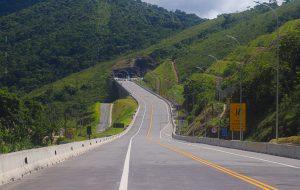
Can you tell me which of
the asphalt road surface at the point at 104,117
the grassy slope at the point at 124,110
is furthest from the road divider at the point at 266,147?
the asphalt road surface at the point at 104,117

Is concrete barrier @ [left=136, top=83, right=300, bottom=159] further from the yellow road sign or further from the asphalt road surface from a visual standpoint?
the asphalt road surface

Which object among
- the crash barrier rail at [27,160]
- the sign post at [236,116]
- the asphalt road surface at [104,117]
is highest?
the asphalt road surface at [104,117]

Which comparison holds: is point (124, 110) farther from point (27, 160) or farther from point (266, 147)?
point (27, 160)

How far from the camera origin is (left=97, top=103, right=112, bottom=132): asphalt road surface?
551 feet

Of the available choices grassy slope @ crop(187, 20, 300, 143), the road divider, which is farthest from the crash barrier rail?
grassy slope @ crop(187, 20, 300, 143)

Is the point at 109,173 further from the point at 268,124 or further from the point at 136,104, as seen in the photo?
the point at 136,104

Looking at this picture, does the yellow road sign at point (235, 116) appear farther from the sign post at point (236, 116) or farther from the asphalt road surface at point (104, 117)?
the asphalt road surface at point (104, 117)

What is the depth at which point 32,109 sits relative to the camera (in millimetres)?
106062

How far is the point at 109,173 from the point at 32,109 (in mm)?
84977

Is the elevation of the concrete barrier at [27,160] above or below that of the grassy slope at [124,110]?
below

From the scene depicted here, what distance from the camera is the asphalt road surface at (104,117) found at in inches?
6618

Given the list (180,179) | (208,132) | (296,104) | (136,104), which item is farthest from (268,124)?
(136,104)

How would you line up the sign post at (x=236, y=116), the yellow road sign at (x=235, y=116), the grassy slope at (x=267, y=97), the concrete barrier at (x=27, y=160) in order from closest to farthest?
the concrete barrier at (x=27, y=160)
the sign post at (x=236, y=116)
the yellow road sign at (x=235, y=116)
the grassy slope at (x=267, y=97)

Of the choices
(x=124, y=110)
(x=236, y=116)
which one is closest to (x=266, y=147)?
(x=236, y=116)
